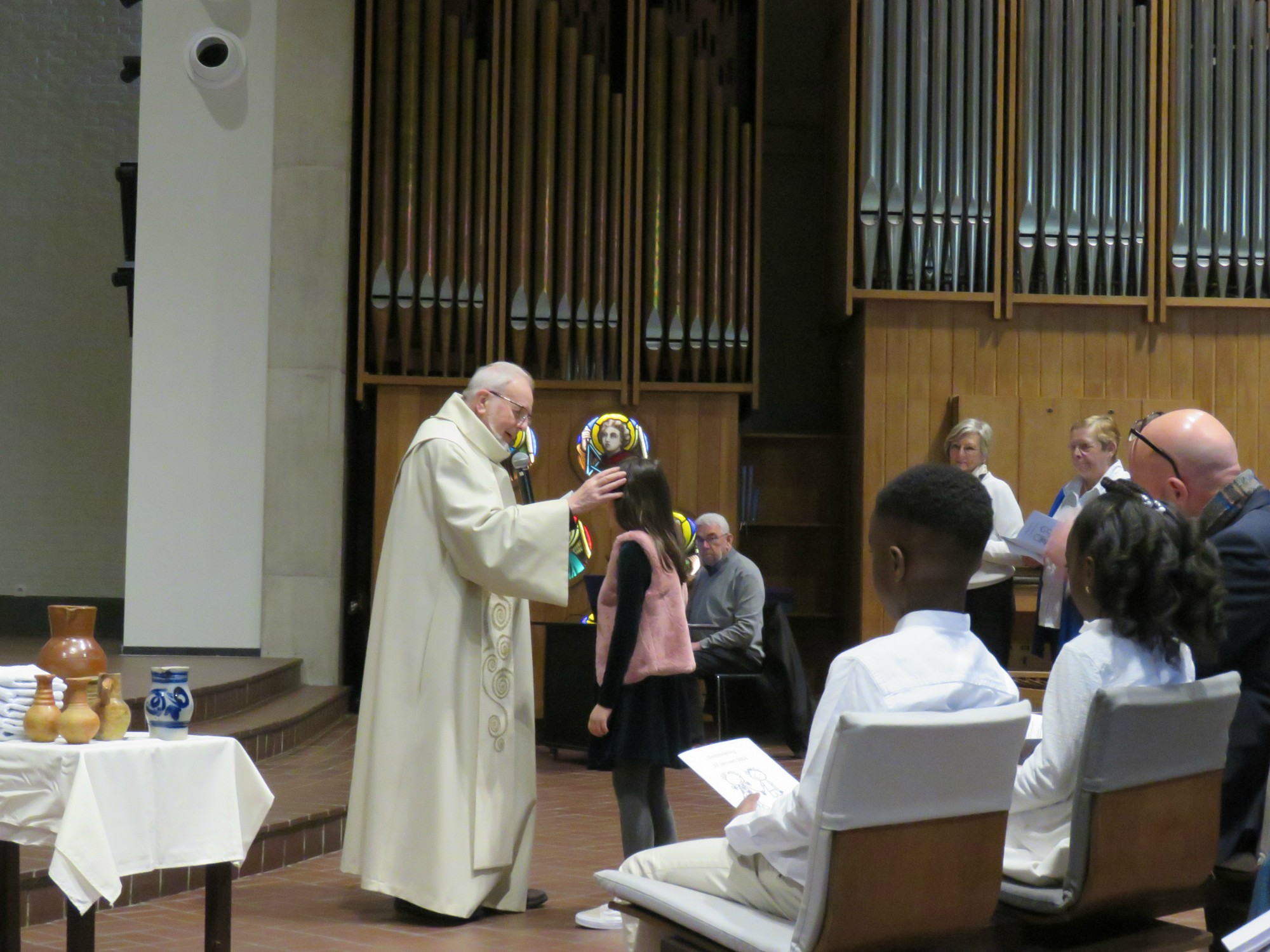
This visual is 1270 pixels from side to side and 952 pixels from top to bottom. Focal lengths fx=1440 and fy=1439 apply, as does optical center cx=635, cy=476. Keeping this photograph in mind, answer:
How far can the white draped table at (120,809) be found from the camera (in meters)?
2.88

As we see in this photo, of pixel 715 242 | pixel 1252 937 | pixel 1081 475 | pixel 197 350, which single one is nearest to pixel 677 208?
pixel 715 242

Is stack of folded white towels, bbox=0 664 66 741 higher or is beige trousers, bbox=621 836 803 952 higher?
stack of folded white towels, bbox=0 664 66 741

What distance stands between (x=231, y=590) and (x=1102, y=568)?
656cm

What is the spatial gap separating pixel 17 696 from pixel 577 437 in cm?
560

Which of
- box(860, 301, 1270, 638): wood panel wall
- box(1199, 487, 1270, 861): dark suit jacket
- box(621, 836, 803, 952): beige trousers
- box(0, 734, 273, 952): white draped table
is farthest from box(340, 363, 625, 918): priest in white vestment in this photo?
box(860, 301, 1270, 638): wood panel wall

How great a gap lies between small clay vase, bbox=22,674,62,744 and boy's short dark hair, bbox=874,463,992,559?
5.90ft

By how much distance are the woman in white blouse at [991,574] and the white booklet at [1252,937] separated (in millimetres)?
5059

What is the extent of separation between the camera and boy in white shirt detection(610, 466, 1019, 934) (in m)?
2.29

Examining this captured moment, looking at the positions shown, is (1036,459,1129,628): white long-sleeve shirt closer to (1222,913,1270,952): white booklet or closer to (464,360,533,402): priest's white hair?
(464,360,533,402): priest's white hair

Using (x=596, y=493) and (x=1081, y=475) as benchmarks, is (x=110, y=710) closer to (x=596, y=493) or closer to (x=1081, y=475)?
(x=596, y=493)

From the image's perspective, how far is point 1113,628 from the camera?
257cm

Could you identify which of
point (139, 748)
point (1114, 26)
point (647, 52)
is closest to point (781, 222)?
point (647, 52)

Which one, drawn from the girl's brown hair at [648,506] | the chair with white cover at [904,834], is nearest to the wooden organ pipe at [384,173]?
the girl's brown hair at [648,506]

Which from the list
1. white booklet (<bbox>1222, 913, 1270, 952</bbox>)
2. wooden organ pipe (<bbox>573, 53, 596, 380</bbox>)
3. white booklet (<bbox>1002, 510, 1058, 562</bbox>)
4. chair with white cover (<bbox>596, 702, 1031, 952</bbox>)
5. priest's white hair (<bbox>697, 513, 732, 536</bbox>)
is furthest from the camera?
wooden organ pipe (<bbox>573, 53, 596, 380</bbox>)
